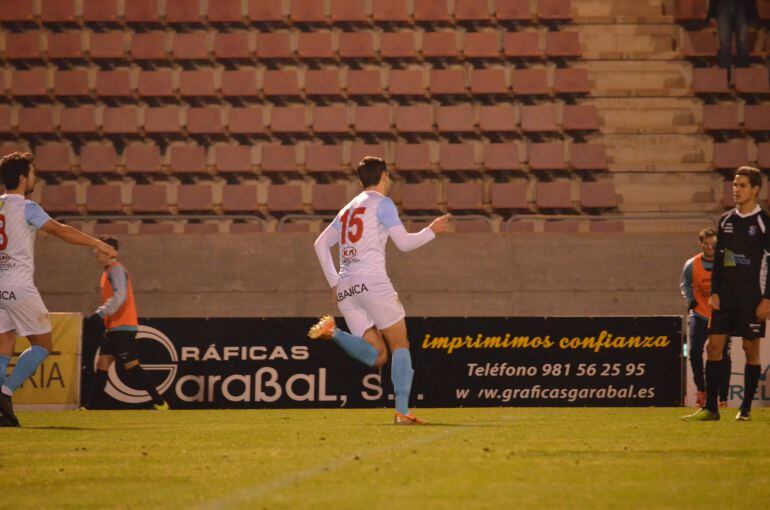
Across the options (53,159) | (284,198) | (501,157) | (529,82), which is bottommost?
(284,198)

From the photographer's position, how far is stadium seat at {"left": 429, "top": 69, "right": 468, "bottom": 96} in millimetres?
19078

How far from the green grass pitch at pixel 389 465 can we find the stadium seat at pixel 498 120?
395 inches

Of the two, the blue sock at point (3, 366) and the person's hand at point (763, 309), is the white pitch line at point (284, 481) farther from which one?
the blue sock at point (3, 366)

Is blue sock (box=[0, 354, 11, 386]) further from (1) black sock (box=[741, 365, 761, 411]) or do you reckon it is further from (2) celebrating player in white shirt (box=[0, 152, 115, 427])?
(1) black sock (box=[741, 365, 761, 411])

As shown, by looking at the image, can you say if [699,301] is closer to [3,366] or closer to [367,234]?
[367,234]

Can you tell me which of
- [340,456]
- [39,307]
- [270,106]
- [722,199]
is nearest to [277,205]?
[270,106]

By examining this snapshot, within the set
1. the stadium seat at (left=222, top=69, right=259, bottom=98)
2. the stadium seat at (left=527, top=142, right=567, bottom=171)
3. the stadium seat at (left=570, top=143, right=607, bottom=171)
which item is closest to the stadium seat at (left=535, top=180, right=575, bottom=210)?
the stadium seat at (left=527, top=142, right=567, bottom=171)

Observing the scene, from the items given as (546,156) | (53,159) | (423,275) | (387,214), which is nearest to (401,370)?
(387,214)

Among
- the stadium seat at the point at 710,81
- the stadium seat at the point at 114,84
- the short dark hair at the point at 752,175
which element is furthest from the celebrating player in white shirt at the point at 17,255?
the stadium seat at the point at 710,81

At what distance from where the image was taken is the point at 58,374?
13000 millimetres

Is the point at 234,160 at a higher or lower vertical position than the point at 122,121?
lower

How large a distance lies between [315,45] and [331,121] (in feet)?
4.75

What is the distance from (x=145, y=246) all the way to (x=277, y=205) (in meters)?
2.53

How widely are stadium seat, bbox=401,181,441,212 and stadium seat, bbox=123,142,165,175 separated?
4029 millimetres
